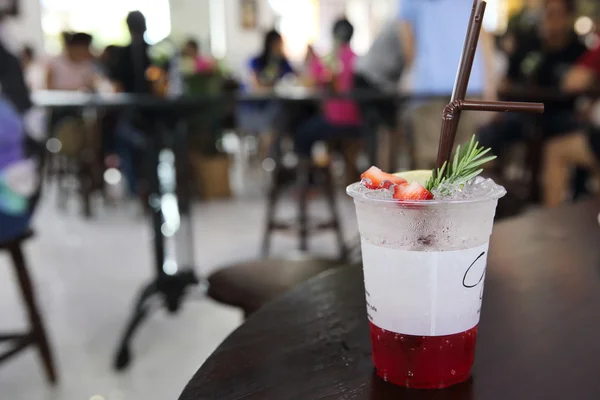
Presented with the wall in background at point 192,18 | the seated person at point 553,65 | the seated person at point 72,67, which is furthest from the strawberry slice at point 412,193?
the wall in background at point 192,18

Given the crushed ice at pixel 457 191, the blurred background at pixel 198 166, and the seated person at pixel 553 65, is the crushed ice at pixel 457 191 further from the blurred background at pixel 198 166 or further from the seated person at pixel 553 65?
the seated person at pixel 553 65

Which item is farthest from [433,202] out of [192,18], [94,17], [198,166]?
[192,18]

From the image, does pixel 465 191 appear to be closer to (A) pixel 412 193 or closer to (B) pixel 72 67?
(A) pixel 412 193

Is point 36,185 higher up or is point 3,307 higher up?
point 36,185

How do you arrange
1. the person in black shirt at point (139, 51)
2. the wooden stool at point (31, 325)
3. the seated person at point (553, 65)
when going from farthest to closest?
1. the seated person at point (553, 65)
2. the person in black shirt at point (139, 51)
3. the wooden stool at point (31, 325)

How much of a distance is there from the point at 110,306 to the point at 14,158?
113cm

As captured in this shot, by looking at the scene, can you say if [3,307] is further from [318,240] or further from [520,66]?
[520,66]

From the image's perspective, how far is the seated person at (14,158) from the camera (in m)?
1.64

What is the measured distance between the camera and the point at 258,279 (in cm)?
125

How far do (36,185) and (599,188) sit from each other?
441 centimetres

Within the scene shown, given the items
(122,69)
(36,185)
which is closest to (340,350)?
(36,185)

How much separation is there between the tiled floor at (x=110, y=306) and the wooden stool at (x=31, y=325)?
4.2 inches

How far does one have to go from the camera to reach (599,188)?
474 cm

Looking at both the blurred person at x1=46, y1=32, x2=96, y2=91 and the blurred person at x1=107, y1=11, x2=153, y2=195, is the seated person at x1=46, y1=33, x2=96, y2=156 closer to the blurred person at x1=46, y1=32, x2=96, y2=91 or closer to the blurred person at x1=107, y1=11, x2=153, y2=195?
the blurred person at x1=46, y1=32, x2=96, y2=91
